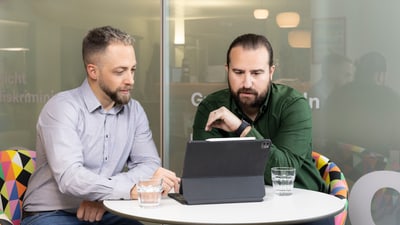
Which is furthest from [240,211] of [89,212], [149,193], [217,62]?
[217,62]

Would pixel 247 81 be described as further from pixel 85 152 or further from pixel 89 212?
pixel 89 212

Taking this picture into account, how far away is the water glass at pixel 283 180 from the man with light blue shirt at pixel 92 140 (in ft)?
1.31

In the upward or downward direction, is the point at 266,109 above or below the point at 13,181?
above

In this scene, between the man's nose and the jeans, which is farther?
the man's nose

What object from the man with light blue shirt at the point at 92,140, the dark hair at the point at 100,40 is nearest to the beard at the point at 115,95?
the man with light blue shirt at the point at 92,140

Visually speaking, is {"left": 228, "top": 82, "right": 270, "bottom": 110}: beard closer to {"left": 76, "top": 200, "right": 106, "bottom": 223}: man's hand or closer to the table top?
the table top

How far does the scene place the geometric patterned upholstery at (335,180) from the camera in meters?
2.66

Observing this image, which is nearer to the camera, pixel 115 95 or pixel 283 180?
pixel 283 180

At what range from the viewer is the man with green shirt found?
275 cm

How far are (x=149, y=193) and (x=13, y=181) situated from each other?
1.00 meters

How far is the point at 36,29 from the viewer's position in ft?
13.4

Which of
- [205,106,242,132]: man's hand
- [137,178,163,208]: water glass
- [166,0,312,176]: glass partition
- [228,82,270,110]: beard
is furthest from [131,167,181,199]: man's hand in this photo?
[166,0,312,176]: glass partition

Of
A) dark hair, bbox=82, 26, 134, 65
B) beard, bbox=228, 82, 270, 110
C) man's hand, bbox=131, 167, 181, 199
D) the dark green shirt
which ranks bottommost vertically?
man's hand, bbox=131, 167, 181, 199

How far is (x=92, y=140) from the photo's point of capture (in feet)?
9.00
